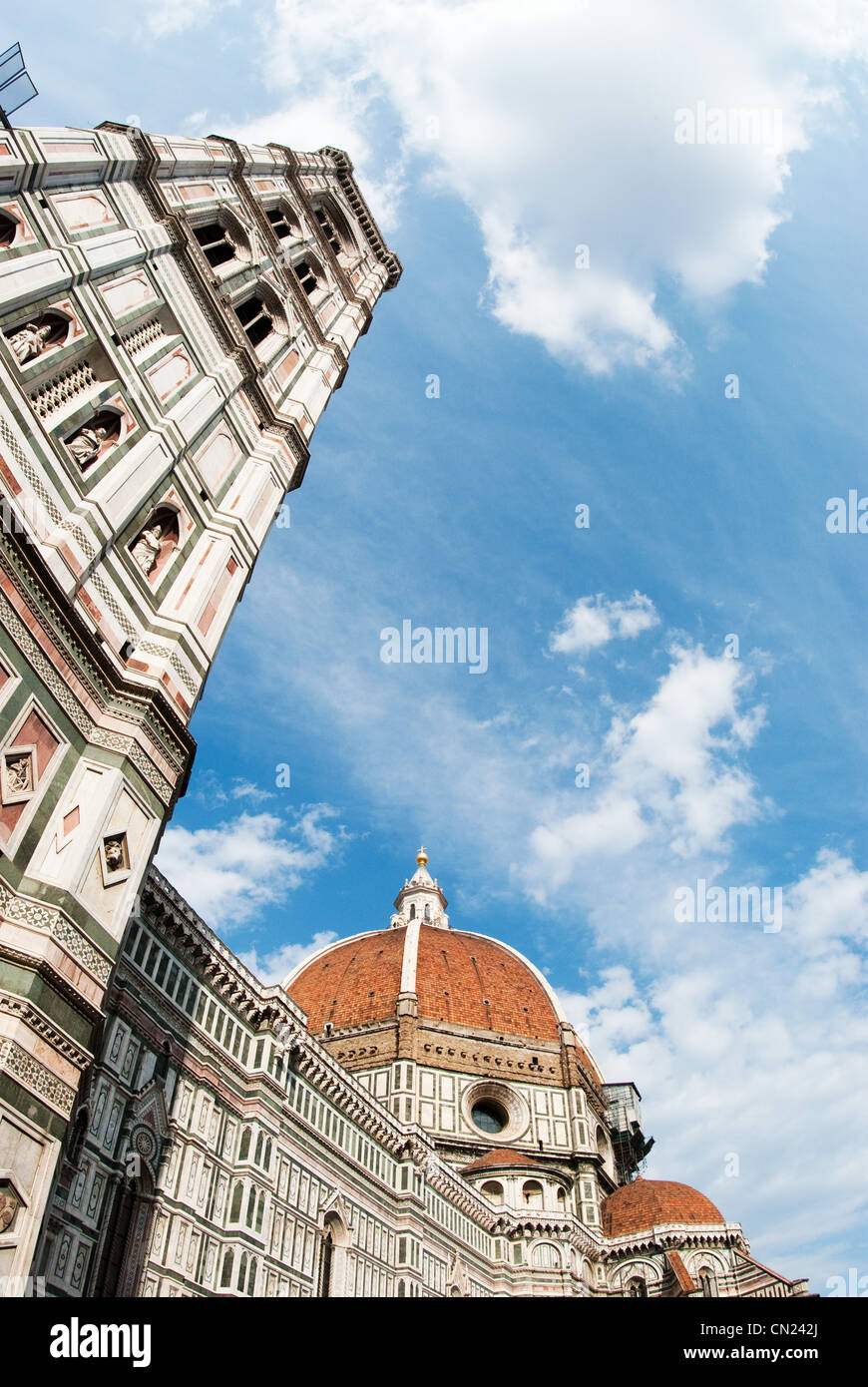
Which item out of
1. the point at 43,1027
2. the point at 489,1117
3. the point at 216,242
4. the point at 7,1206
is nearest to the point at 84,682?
the point at 43,1027

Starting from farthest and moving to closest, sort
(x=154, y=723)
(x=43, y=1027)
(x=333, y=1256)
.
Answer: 1. (x=333, y=1256)
2. (x=154, y=723)
3. (x=43, y=1027)

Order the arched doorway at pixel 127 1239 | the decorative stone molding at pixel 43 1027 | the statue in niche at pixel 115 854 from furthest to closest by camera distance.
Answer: the arched doorway at pixel 127 1239, the statue in niche at pixel 115 854, the decorative stone molding at pixel 43 1027

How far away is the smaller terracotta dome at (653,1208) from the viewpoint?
176 feet

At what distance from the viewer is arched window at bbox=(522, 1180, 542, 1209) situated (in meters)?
51.3

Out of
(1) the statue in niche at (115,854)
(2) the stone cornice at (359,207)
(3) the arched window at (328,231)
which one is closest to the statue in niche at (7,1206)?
(1) the statue in niche at (115,854)

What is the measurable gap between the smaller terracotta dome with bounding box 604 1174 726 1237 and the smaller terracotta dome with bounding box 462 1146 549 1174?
22.0ft

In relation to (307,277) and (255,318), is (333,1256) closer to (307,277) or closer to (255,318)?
(255,318)

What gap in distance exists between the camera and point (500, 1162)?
5191cm

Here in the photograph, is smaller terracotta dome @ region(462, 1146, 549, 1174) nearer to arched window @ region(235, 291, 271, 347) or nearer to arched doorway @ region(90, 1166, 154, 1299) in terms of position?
arched doorway @ region(90, 1166, 154, 1299)

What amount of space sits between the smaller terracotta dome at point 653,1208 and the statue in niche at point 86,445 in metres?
55.5

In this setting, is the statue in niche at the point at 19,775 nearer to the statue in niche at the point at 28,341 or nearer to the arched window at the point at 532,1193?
the statue in niche at the point at 28,341

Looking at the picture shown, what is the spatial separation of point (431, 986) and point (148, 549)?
56.8 metres

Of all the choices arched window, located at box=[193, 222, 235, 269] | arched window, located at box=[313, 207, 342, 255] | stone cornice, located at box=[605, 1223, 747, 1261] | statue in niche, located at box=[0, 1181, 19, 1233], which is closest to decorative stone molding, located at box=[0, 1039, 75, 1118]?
statue in niche, located at box=[0, 1181, 19, 1233]

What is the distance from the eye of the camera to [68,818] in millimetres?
9922
